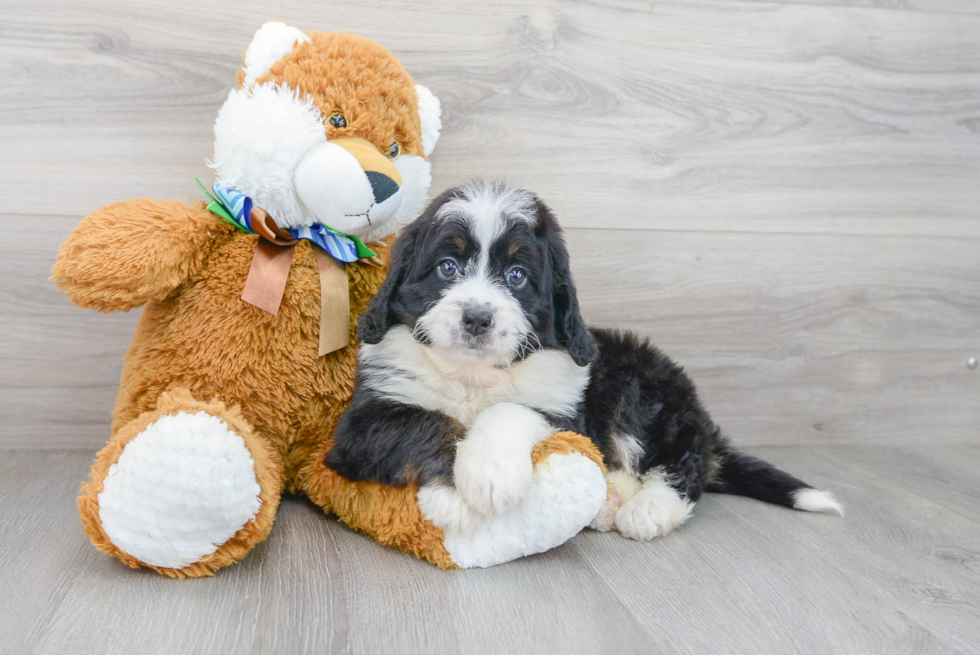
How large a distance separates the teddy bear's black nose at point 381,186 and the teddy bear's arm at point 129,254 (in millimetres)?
397

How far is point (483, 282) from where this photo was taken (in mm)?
1488

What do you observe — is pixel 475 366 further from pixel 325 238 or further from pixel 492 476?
pixel 325 238

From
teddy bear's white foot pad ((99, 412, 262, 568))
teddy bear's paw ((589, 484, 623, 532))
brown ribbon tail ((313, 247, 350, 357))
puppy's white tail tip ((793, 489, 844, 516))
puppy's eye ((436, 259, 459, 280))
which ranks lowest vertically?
teddy bear's paw ((589, 484, 623, 532))

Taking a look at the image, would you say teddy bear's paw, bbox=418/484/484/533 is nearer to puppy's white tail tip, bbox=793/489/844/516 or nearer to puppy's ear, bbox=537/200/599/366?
puppy's ear, bbox=537/200/599/366

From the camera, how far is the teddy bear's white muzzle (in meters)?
1.54

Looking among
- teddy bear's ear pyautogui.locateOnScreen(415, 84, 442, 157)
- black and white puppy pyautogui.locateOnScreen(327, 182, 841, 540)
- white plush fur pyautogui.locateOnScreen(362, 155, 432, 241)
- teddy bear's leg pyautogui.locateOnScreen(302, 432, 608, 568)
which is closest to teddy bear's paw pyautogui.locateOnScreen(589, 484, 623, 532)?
black and white puppy pyautogui.locateOnScreen(327, 182, 841, 540)

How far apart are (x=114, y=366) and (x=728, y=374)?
1.95 meters

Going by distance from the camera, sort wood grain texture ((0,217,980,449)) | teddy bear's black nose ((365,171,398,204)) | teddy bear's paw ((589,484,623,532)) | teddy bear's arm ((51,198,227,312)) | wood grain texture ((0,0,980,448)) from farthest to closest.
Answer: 1. wood grain texture ((0,217,980,449))
2. wood grain texture ((0,0,980,448))
3. teddy bear's paw ((589,484,623,532))
4. teddy bear's black nose ((365,171,398,204))
5. teddy bear's arm ((51,198,227,312))

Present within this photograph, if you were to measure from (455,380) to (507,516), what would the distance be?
0.32m

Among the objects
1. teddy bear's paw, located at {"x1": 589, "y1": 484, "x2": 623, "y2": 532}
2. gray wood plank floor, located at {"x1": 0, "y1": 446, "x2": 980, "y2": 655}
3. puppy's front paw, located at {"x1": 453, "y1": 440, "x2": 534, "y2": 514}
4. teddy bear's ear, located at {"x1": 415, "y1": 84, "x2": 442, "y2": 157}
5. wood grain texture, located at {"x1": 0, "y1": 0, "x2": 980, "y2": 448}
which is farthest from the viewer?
wood grain texture, located at {"x1": 0, "y1": 0, "x2": 980, "y2": 448}

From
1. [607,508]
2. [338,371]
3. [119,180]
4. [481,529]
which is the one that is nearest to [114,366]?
[119,180]

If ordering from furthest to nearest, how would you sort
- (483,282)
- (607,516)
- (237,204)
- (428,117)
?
1. (428,117)
2. (607,516)
3. (237,204)
4. (483,282)

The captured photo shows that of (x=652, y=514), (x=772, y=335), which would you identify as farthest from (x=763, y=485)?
(x=772, y=335)

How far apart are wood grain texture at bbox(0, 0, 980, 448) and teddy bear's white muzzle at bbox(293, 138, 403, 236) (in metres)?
0.58
